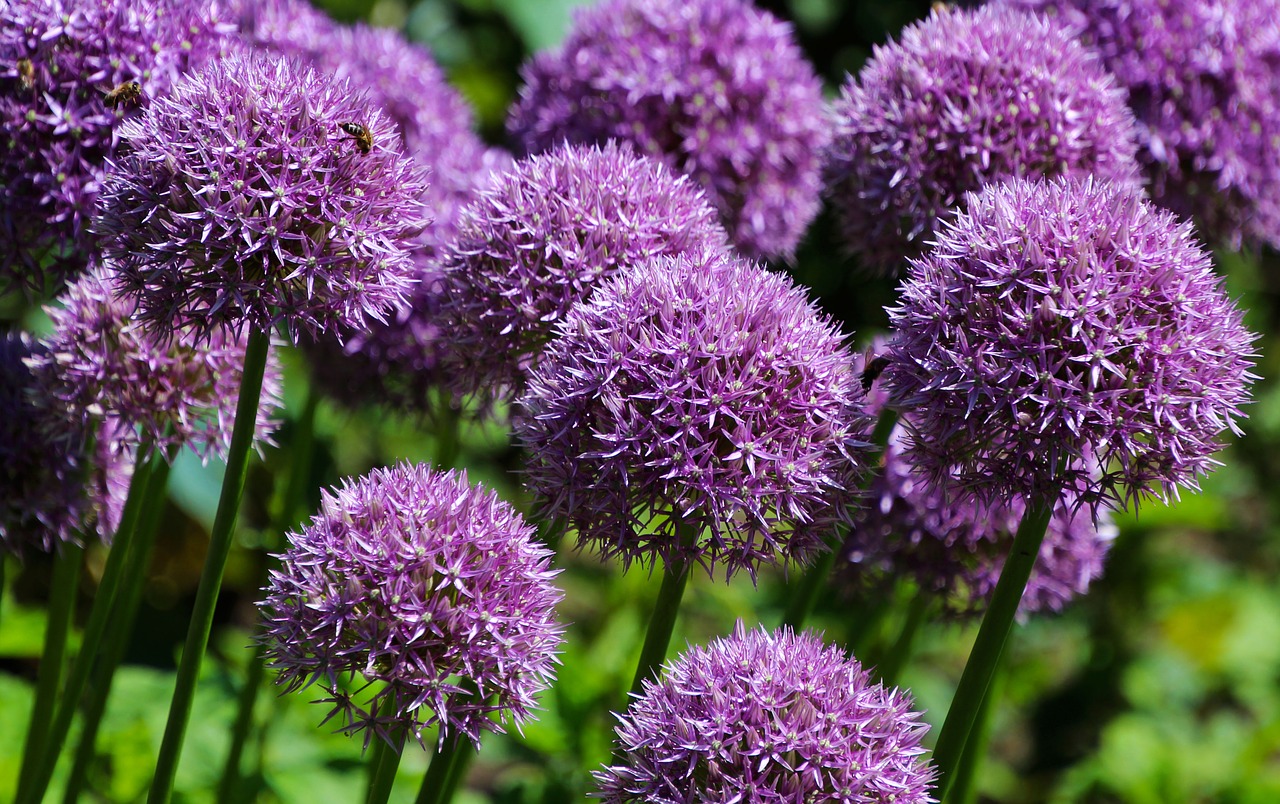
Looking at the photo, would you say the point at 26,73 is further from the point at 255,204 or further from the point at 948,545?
the point at 948,545

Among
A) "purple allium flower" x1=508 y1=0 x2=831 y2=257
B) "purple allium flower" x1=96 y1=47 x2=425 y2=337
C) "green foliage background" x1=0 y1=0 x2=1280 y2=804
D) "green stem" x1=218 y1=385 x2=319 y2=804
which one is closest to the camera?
"purple allium flower" x1=96 y1=47 x2=425 y2=337

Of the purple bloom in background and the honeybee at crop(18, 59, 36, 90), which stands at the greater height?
the honeybee at crop(18, 59, 36, 90)

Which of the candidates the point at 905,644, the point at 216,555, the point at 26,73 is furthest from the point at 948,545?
the point at 26,73

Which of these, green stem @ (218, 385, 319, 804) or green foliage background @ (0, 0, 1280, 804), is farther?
green foliage background @ (0, 0, 1280, 804)

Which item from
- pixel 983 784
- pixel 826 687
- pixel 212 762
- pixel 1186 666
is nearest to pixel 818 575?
pixel 826 687

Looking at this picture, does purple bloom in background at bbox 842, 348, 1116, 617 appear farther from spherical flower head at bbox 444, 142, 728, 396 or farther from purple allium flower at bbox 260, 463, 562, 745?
purple allium flower at bbox 260, 463, 562, 745

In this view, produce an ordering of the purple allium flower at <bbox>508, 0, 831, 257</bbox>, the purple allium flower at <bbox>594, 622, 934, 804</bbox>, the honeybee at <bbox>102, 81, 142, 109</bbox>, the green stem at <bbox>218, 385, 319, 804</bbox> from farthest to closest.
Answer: the purple allium flower at <bbox>508, 0, 831, 257</bbox> < the green stem at <bbox>218, 385, 319, 804</bbox> < the honeybee at <bbox>102, 81, 142, 109</bbox> < the purple allium flower at <bbox>594, 622, 934, 804</bbox>

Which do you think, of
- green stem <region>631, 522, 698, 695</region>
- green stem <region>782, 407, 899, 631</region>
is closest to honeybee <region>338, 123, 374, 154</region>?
green stem <region>631, 522, 698, 695</region>
